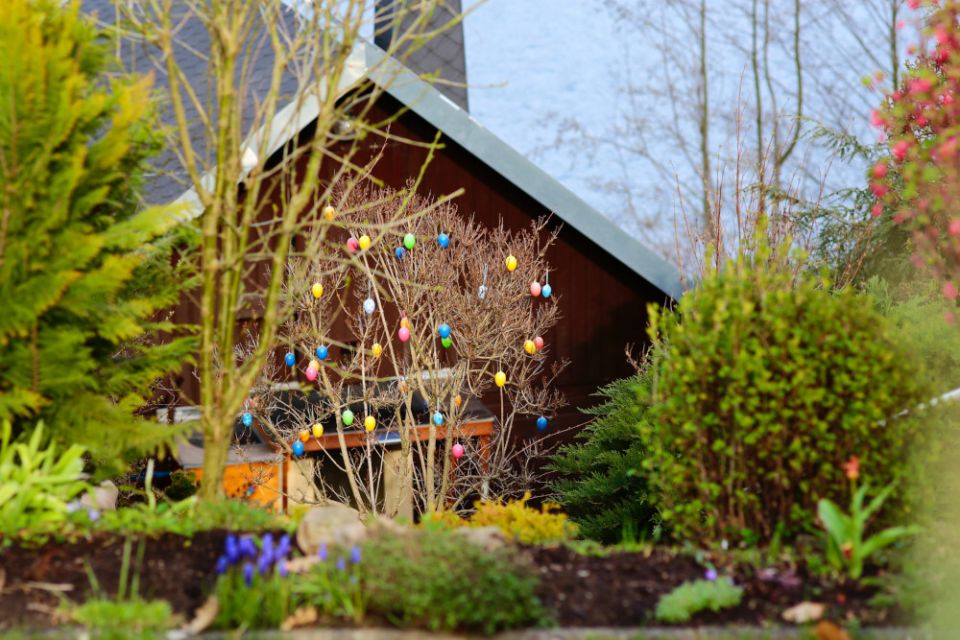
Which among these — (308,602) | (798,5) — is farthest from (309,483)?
(798,5)

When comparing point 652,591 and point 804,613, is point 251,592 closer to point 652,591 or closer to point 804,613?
point 652,591

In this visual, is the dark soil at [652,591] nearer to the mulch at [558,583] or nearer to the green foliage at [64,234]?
the mulch at [558,583]

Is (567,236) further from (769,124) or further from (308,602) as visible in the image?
(769,124)

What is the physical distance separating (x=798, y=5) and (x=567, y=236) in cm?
1576

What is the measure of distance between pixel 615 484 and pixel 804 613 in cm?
391

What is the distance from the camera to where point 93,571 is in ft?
14.1

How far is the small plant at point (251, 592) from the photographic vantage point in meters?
3.90

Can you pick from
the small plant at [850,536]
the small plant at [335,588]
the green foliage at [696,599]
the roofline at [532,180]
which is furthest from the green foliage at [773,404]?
the roofline at [532,180]

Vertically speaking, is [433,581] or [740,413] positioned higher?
[740,413]

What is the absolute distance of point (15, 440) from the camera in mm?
5293

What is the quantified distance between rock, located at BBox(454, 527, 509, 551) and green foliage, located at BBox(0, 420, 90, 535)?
1.77 metres

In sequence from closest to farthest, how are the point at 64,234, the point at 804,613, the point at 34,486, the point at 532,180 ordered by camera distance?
the point at 804,613 < the point at 34,486 < the point at 64,234 < the point at 532,180

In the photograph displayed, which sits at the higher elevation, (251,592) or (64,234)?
(64,234)

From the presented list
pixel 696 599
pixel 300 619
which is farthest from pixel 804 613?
pixel 300 619
